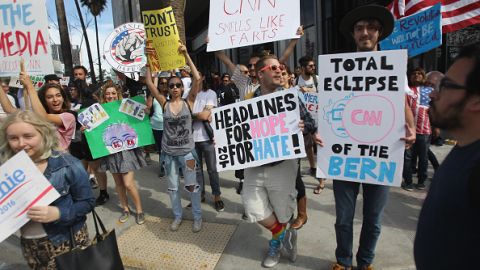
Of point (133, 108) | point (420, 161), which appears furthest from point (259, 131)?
point (420, 161)

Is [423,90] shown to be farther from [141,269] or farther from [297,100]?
[141,269]

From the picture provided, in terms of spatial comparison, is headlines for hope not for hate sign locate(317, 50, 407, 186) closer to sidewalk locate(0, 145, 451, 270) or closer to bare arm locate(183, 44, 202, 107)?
sidewalk locate(0, 145, 451, 270)

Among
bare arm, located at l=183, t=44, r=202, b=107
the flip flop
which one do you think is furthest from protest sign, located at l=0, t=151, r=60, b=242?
the flip flop

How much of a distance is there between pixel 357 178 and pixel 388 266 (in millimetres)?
982

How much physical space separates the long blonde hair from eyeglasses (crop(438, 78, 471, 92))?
2086 millimetres

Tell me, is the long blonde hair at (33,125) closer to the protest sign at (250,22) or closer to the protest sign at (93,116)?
the protest sign at (250,22)

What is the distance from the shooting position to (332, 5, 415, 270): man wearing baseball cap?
2398mm

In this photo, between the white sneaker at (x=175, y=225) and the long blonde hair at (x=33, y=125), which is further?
the white sneaker at (x=175, y=225)

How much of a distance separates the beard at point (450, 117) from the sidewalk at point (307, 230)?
2.05m

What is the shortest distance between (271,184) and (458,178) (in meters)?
1.79

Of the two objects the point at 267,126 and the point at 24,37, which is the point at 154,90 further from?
the point at 267,126

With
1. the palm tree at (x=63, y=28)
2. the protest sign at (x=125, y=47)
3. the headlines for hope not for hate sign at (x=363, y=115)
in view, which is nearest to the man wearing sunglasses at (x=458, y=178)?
the headlines for hope not for hate sign at (x=363, y=115)

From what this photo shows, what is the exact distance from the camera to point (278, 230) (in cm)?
299

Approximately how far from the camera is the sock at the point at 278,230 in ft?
9.72
